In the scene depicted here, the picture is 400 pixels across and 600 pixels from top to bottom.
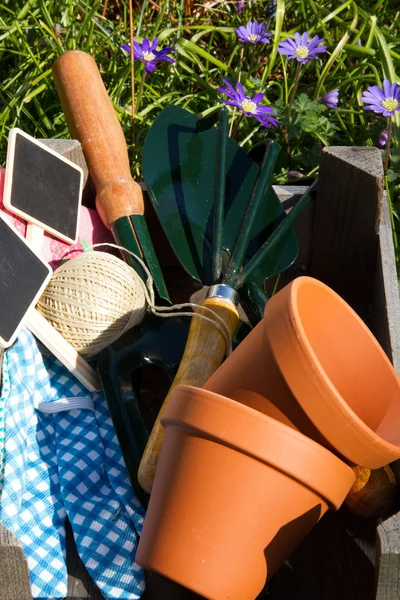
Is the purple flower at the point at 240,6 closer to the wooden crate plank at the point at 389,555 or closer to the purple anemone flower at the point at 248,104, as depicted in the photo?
the purple anemone flower at the point at 248,104

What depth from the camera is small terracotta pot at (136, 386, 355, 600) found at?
2.24 ft

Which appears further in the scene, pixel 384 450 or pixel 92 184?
pixel 92 184

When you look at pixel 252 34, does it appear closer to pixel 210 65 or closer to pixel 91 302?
pixel 210 65

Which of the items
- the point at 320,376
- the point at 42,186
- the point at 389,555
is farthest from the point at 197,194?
the point at 389,555

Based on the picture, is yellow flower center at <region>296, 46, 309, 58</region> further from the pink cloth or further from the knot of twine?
the knot of twine

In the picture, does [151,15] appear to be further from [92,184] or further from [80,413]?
[80,413]

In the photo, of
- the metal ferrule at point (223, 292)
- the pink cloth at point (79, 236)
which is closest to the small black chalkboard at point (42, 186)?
the pink cloth at point (79, 236)

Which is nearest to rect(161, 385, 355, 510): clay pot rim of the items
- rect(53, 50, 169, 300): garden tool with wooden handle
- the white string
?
the white string

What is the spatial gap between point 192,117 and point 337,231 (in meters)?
0.31

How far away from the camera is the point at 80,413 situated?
99cm

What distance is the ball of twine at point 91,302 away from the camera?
0.94 metres

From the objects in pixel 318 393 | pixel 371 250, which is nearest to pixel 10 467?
pixel 318 393

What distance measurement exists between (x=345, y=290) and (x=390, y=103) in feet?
1.16

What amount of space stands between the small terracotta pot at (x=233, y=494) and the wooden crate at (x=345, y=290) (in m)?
0.09
